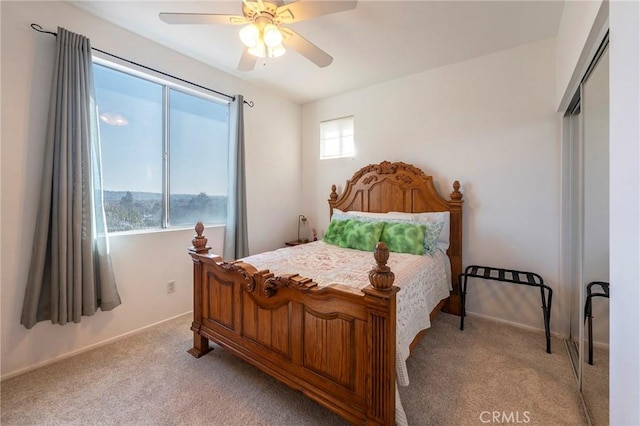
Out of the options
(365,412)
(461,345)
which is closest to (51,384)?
(365,412)

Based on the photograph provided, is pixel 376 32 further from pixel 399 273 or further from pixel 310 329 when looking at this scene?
pixel 310 329

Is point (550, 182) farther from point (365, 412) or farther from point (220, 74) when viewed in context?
point (220, 74)

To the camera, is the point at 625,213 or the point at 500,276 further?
the point at 500,276

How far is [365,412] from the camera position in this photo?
4.17 feet

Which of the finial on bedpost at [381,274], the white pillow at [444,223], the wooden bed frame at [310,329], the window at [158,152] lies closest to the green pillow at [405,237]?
the white pillow at [444,223]

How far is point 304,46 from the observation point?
6.23 ft

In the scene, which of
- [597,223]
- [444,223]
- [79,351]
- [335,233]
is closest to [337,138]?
[335,233]

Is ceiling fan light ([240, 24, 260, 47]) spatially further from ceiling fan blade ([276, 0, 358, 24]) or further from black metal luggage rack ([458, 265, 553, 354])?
black metal luggage rack ([458, 265, 553, 354])

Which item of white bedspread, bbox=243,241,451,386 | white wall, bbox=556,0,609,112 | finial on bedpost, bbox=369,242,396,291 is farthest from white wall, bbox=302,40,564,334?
finial on bedpost, bbox=369,242,396,291

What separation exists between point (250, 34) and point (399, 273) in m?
1.86

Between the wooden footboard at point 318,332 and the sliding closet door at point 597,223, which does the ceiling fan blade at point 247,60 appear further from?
the sliding closet door at point 597,223

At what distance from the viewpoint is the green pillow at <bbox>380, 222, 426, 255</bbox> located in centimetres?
245

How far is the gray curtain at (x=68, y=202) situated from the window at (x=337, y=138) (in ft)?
8.67

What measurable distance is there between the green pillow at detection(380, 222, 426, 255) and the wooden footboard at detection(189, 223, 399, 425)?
104cm
